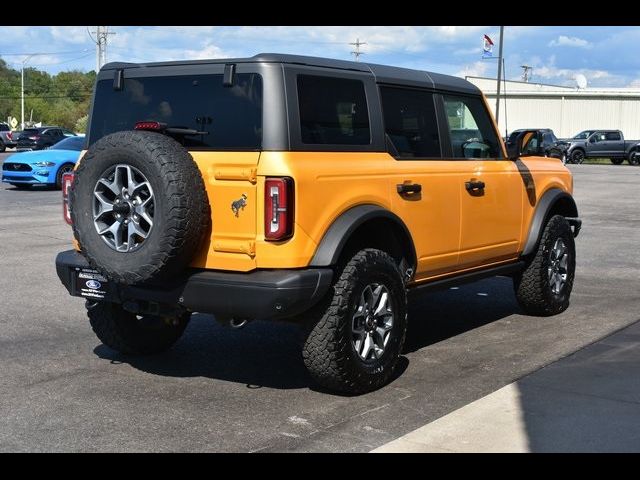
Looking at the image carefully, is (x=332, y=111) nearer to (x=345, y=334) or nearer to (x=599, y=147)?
(x=345, y=334)

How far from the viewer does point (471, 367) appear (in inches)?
238

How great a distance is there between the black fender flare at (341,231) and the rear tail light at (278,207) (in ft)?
0.90

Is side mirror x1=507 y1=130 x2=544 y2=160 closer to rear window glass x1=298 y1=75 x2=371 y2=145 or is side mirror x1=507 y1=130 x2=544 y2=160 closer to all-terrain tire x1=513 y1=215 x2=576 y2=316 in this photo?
all-terrain tire x1=513 y1=215 x2=576 y2=316

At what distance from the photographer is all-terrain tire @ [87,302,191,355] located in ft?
20.0

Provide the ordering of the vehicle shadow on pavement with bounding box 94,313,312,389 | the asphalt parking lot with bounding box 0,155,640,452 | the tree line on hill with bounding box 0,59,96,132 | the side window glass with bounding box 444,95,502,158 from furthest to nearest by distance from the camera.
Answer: the tree line on hill with bounding box 0,59,96,132 → the side window glass with bounding box 444,95,502,158 → the vehicle shadow on pavement with bounding box 94,313,312,389 → the asphalt parking lot with bounding box 0,155,640,452

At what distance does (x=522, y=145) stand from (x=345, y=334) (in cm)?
293

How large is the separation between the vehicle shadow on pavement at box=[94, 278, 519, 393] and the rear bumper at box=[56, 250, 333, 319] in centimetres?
77

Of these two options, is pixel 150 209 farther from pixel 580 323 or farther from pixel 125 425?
pixel 580 323

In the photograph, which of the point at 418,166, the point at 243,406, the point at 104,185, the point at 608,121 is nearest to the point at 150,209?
the point at 104,185

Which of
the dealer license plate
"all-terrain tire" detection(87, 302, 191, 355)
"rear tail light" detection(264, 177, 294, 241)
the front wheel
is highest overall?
the front wheel

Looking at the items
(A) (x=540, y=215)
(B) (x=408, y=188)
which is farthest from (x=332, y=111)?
(A) (x=540, y=215)

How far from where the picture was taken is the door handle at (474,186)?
6.43 m

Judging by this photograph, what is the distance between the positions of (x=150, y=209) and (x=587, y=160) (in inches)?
1856

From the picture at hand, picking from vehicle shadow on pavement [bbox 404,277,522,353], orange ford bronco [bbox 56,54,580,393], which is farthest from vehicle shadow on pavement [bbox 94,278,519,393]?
orange ford bronco [bbox 56,54,580,393]
